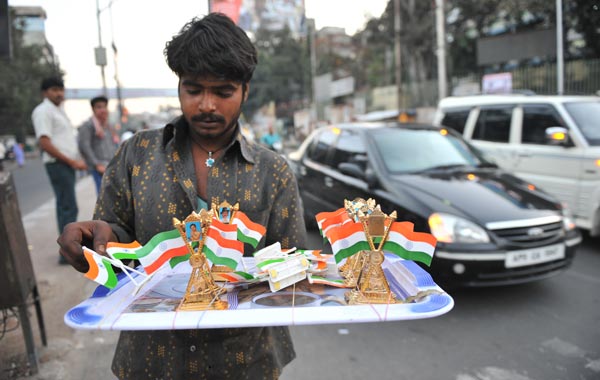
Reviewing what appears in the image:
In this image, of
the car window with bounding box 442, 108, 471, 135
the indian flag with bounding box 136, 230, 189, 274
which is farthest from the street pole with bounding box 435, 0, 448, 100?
the indian flag with bounding box 136, 230, 189, 274

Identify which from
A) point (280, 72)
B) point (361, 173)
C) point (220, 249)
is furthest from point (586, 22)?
point (280, 72)

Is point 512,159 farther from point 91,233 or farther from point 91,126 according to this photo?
point 91,233

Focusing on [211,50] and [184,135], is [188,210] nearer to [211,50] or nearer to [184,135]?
[184,135]

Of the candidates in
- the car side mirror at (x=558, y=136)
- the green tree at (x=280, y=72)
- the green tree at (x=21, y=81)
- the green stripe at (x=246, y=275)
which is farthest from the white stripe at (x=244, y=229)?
the green tree at (x=21, y=81)

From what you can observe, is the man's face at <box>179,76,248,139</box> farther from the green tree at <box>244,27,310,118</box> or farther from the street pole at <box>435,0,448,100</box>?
the green tree at <box>244,27,310,118</box>

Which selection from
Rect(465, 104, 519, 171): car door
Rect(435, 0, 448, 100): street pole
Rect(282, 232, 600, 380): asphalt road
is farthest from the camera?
Rect(435, 0, 448, 100): street pole

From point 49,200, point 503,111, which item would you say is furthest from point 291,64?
point 503,111
